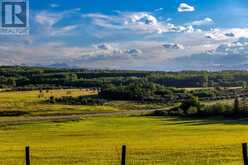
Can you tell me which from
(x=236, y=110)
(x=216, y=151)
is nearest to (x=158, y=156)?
(x=216, y=151)

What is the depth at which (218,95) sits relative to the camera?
192875 mm

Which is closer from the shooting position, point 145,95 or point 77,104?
point 77,104

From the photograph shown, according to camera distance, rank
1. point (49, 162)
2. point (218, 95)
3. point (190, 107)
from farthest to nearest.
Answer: point (218, 95)
point (190, 107)
point (49, 162)

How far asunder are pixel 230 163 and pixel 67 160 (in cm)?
1073

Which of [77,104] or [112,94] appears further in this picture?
[112,94]

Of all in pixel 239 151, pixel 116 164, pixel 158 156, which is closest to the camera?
pixel 116 164

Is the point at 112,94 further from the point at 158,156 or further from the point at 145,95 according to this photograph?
the point at 158,156

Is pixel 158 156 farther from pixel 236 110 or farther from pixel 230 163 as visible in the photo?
pixel 236 110

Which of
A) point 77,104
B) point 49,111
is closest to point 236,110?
point 49,111

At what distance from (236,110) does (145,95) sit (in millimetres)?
80504

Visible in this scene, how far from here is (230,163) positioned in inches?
1243

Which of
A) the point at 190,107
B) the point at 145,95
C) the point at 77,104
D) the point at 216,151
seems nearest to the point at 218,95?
the point at 145,95

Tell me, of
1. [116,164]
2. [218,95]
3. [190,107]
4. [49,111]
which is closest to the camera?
[116,164]

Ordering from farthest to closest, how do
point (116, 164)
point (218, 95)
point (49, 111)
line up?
point (218, 95)
point (49, 111)
point (116, 164)
